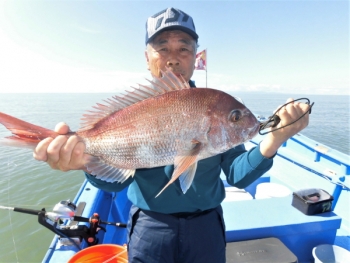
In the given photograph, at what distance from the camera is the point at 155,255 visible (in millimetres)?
1887

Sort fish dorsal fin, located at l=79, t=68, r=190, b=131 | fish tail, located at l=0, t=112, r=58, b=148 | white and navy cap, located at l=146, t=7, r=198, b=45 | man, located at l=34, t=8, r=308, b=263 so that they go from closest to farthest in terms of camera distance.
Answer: fish tail, located at l=0, t=112, r=58, b=148
fish dorsal fin, located at l=79, t=68, r=190, b=131
man, located at l=34, t=8, r=308, b=263
white and navy cap, located at l=146, t=7, r=198, b=45

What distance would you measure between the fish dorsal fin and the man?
8.4 inches

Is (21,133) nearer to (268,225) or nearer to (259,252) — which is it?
(259,252)

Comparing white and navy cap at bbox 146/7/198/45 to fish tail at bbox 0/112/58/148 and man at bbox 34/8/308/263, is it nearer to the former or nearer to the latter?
man at bbox 34/8/308/263

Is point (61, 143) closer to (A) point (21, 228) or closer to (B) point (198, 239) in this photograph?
(B) point (198, 239)

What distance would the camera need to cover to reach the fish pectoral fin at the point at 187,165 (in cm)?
156

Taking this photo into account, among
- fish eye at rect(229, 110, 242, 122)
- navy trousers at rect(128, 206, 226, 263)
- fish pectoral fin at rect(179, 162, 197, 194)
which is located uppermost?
fish eye at rect(229, 110, 242, 122)

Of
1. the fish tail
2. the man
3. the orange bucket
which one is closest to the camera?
the fish tail

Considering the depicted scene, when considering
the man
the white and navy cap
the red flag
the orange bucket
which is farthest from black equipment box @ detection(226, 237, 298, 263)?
the red flag

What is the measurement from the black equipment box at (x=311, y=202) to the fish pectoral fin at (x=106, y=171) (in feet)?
8.25

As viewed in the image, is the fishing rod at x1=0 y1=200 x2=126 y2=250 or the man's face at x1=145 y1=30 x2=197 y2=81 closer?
the man's face at x1=145 y1=30 x2=197 y2=81

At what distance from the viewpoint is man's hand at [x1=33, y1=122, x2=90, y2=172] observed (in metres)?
1.59

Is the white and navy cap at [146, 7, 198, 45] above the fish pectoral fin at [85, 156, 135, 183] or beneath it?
above

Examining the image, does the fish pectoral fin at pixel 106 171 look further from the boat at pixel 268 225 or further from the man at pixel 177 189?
the boat at pixel 268 225
